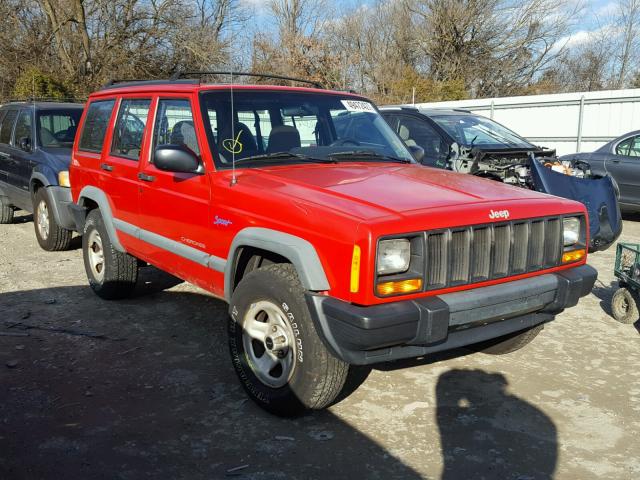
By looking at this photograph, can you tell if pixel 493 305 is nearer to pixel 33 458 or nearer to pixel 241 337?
pixel 241 337

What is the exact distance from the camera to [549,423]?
3508mm

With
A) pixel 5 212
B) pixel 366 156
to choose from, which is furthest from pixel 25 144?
pixel 366 156

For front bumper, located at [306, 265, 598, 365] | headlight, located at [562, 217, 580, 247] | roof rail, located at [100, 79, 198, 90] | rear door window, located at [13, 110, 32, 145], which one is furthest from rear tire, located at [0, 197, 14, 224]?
headlight, located at [562, 217, 580, 247]

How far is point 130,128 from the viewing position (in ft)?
16.8

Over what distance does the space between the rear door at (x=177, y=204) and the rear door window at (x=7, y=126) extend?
5.15 metres

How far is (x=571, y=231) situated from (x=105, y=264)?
12.9 ft

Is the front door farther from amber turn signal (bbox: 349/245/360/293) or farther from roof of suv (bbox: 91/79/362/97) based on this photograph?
amber turn signal (bbox: 349/245/360/293)

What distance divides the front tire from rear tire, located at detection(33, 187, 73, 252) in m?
4.59

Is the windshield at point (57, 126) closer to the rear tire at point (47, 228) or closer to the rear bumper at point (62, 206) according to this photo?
the rear tire at point (47, 228)

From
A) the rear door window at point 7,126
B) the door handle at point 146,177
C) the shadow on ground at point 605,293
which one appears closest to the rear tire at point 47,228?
the rear door window at point 7,126

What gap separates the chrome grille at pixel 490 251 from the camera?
3.15 metres

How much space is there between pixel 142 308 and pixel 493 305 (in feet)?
11.3

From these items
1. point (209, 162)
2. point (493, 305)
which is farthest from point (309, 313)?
point (209, 162)

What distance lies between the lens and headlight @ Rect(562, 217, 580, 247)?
3809 millimetres
